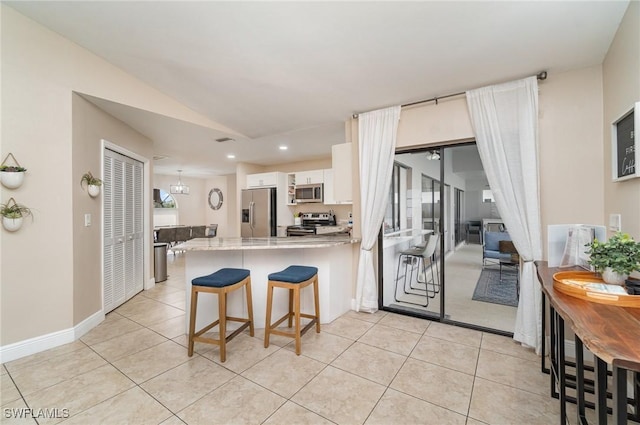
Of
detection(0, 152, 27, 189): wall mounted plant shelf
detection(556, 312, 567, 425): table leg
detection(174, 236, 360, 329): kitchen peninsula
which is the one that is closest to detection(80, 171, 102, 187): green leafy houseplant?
detection(0, 152, 27, 189): wall mounted plant shelf

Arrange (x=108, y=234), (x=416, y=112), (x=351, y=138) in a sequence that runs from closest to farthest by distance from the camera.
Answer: (x=416, y=112), (x=108, y=234), (x=351, y=138)

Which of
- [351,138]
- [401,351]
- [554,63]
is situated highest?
[554,63]

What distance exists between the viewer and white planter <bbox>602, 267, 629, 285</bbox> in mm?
1404

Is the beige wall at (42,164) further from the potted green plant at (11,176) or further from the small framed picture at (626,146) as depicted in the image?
the small framed picture at (626,146)

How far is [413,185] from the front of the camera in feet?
11.9

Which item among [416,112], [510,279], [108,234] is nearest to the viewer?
[416,112]

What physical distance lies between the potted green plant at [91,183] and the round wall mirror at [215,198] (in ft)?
20.3

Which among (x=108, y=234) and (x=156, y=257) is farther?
(x=156, y=257)

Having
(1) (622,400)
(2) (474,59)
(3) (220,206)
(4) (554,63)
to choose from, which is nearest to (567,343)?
(1) (622,400)

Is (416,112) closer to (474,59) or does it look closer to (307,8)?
(474,59)

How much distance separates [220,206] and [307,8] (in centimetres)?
805

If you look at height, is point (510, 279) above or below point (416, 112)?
below

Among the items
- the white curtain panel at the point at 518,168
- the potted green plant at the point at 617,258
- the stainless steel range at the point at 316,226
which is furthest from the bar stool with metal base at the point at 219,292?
the stainless steel range at the point at 316,226

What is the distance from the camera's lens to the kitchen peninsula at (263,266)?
2.74m
